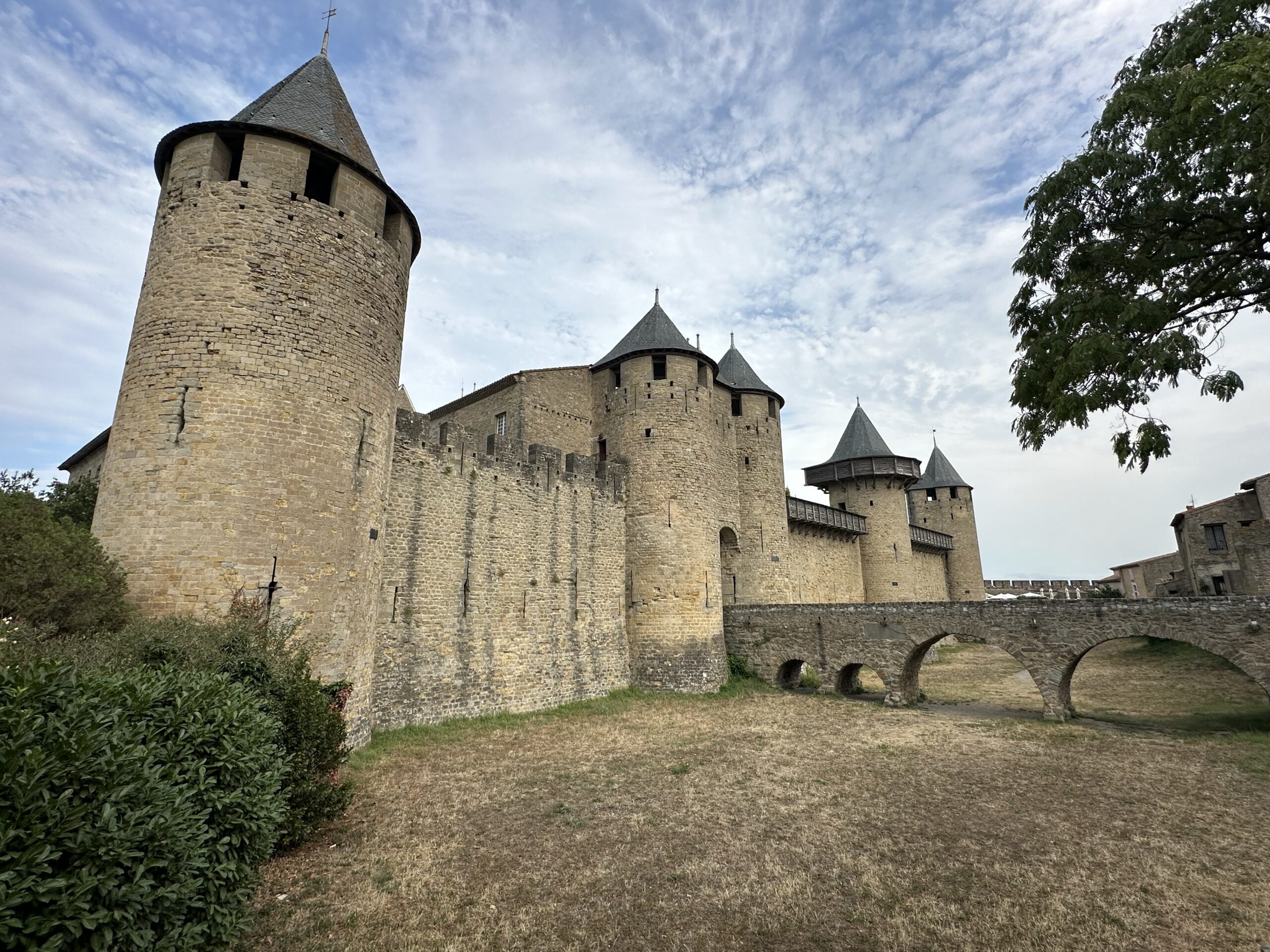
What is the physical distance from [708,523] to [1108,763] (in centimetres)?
1052

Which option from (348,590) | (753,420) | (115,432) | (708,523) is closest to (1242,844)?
(348,590)

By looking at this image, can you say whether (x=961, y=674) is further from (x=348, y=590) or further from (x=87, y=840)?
(x=87, y=840)

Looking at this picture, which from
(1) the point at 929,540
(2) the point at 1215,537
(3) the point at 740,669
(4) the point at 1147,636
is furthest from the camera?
(1) the point at 929,540

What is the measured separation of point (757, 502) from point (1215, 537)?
74.6 feet

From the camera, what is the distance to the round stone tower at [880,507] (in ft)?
92.6

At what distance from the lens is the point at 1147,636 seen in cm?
1362

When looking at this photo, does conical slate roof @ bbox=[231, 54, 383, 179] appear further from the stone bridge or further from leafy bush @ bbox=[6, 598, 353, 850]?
the stone bridge

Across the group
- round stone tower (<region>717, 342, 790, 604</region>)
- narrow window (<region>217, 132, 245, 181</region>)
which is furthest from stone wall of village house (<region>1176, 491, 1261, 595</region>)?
narrow window (<region>217, 132, 245, 181</region>)

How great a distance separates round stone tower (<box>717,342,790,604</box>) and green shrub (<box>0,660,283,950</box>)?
17.6 metres

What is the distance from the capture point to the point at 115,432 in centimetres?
851

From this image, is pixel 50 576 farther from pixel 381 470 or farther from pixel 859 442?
pixel 859 442

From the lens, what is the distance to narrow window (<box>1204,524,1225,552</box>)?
2714 cm

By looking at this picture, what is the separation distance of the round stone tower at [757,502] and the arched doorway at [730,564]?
0.06 feet

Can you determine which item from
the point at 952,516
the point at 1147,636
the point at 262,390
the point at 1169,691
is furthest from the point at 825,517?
the point at 262,390
